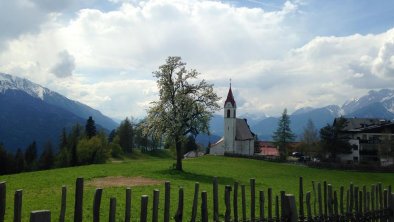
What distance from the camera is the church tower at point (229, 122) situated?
13250 cm

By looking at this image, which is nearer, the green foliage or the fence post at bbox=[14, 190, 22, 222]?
the fence post at bbox=[14, 190, 22, 222]

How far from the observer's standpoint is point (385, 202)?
1439 centimetres

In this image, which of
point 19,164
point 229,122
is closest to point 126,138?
point 229,122

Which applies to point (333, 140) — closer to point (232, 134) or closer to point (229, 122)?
point (232, 134)

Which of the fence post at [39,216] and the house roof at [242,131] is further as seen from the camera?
the house roof at [242,131]

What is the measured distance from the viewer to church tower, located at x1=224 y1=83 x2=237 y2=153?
5217 inches

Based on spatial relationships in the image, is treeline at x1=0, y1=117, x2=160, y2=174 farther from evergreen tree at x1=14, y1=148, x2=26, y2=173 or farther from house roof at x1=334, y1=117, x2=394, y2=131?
house roof at x1=334, y1=117, x2=394, y2=131

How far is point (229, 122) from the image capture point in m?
133

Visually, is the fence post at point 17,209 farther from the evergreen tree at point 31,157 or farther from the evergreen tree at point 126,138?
the evergreen tree at point 126,138

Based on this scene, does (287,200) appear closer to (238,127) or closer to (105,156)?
(105,156)

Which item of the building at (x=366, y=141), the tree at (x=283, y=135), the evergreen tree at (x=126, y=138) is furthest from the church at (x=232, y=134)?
the evergreen tree at (x=126, y=138)

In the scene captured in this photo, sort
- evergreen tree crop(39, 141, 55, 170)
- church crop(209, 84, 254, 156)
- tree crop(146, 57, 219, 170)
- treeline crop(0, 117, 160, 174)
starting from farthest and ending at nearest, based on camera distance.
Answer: church crop(209, 84, 254, 156)
evergreen tree crop(39, 141, 55, 170)
treeline crop(0, 117, 160, 174)
tree crop(146, 57, 219, 170)

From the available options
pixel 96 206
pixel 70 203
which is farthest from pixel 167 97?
pixel 96 206

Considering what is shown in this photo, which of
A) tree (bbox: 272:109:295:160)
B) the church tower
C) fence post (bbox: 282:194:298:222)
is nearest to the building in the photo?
tree (bbox: 272:109:295:160)
